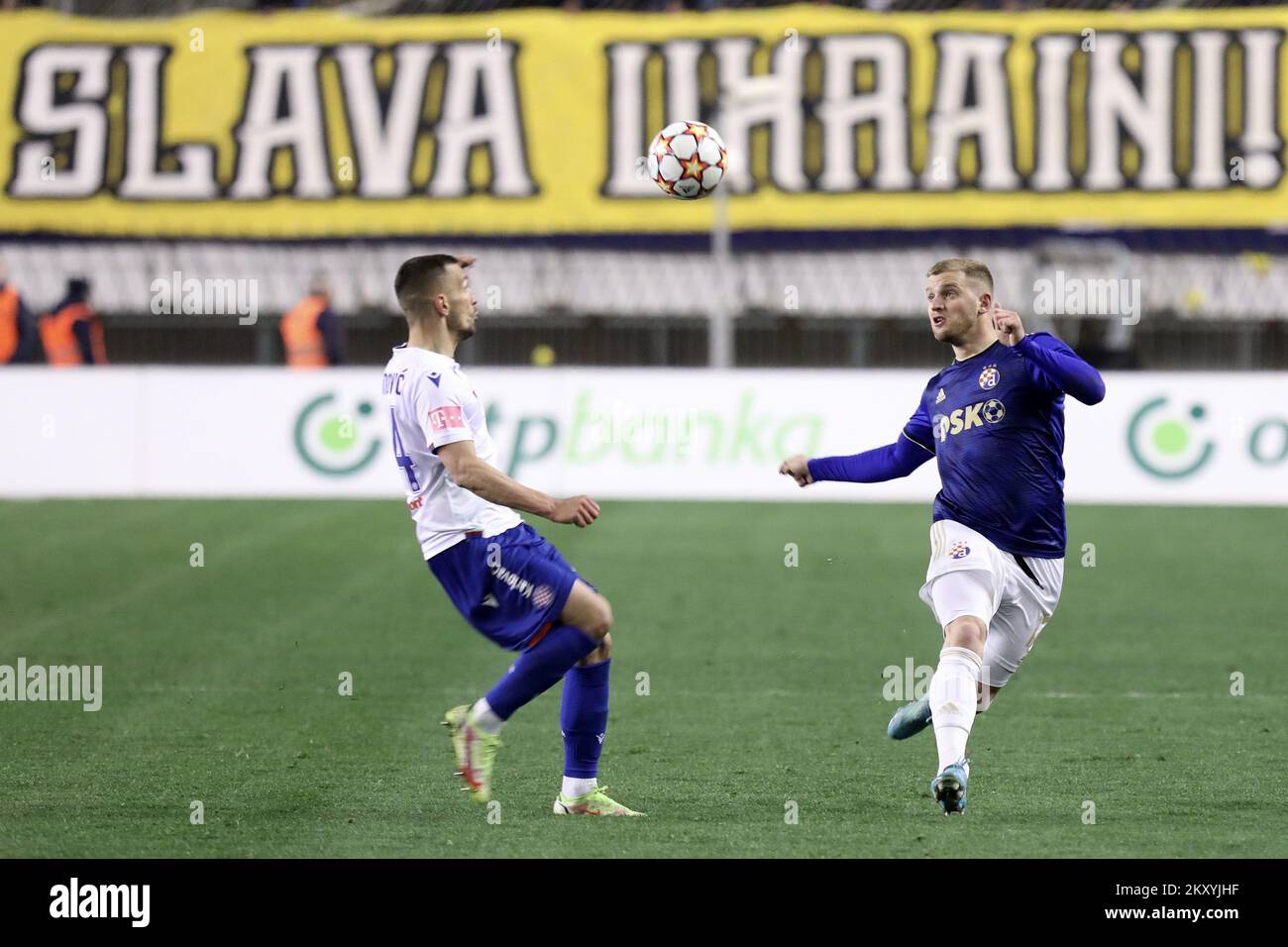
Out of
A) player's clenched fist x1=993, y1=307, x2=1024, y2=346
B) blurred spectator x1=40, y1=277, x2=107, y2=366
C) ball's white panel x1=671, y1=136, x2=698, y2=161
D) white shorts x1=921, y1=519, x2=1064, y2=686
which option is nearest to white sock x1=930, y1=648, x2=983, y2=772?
white shorts x1=921, y1=519, x2=1064, y2=686

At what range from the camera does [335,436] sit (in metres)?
20.1

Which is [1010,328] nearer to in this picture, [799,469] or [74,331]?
[799,469]

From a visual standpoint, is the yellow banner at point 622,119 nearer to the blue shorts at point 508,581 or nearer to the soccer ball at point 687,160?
the soccer ball at point 687,160

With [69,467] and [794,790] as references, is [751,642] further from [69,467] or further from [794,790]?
[69,467]

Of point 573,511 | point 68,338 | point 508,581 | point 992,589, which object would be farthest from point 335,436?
point 573,511

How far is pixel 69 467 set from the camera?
65.9ft

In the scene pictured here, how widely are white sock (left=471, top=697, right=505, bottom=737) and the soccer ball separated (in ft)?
11.4

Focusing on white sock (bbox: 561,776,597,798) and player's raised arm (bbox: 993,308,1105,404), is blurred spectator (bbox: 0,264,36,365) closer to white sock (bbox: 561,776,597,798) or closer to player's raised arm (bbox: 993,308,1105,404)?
white sock (bbox: 561,776,597,798)

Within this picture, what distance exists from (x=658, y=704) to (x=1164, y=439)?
1134 centimetres

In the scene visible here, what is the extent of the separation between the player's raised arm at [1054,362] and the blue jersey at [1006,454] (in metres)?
0.19

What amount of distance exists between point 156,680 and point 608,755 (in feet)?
10.3

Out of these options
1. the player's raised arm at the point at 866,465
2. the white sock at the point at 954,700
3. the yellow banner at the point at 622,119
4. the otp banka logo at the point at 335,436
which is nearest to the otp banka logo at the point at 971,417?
the player's raised arm at the point at 866,465

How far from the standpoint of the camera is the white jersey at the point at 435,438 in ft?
22.0
